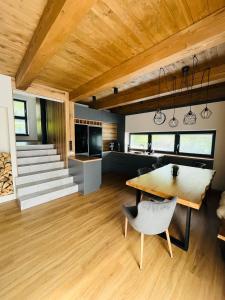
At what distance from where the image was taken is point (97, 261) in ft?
5.50

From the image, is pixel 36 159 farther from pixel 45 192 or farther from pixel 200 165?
pixel 200 165

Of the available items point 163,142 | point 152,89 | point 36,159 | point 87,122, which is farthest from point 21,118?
point 163,142

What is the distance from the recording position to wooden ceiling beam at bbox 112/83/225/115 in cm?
350

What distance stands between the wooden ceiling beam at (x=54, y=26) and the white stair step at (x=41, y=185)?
2463mm

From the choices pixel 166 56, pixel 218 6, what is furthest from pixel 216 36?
pixel 166 56

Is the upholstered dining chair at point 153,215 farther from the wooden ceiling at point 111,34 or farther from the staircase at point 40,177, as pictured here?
the staircase at point 40,177

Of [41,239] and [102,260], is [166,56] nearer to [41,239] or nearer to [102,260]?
[102,260]

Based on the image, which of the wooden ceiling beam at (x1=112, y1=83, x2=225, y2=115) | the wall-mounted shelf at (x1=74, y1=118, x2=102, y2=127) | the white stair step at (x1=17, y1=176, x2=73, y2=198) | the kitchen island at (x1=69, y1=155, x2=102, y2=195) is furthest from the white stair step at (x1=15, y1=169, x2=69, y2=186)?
the wooden ceiling beam at (x1=112, y1=83, x2=225, y2=115)

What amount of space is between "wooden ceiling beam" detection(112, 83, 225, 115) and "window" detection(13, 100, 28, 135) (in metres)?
4.12

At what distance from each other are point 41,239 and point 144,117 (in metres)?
4.61

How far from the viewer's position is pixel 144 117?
517cm

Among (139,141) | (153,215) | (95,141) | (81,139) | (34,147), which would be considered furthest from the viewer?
(139,141)

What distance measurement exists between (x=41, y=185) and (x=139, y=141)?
150 inches

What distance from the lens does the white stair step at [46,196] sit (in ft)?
9.29
